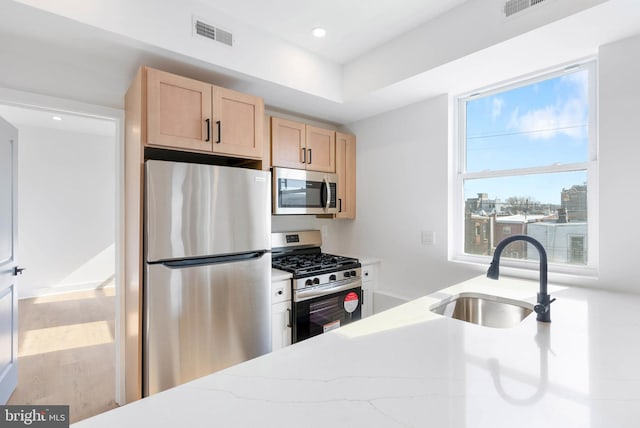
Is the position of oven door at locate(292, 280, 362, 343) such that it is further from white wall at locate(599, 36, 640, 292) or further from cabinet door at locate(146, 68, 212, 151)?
white wall at locate(599, 36, 640, 292)

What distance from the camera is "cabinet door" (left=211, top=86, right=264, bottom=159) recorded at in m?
2.08

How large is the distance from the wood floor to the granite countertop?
2.09m

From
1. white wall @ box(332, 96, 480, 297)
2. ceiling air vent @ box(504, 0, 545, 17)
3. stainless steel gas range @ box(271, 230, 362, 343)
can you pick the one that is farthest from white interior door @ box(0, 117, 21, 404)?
ceiling air vent @ box(504, 0, 545, 17)

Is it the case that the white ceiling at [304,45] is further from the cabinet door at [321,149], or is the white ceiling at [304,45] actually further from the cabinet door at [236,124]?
the cabinet door at [321,149]

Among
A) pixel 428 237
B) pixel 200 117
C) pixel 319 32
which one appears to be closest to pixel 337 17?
pixel 319 32

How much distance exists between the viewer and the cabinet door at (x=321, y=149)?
2.92m

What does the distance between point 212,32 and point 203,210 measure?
116 cm

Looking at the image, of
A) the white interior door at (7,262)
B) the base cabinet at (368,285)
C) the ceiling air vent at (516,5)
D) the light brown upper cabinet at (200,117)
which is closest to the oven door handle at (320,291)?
the base cabinet at (368,285)

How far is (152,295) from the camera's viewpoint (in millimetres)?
1749

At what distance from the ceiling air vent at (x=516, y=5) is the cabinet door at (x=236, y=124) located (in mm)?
1635

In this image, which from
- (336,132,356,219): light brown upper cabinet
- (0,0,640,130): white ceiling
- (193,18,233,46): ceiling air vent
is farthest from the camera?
(336,132,356,219): light brown upper cabinet

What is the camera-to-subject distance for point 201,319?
1911 millimetres

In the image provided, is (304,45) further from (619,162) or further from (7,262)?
(7,262)

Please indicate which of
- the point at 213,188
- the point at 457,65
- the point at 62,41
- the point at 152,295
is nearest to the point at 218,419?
the point at 152,295
